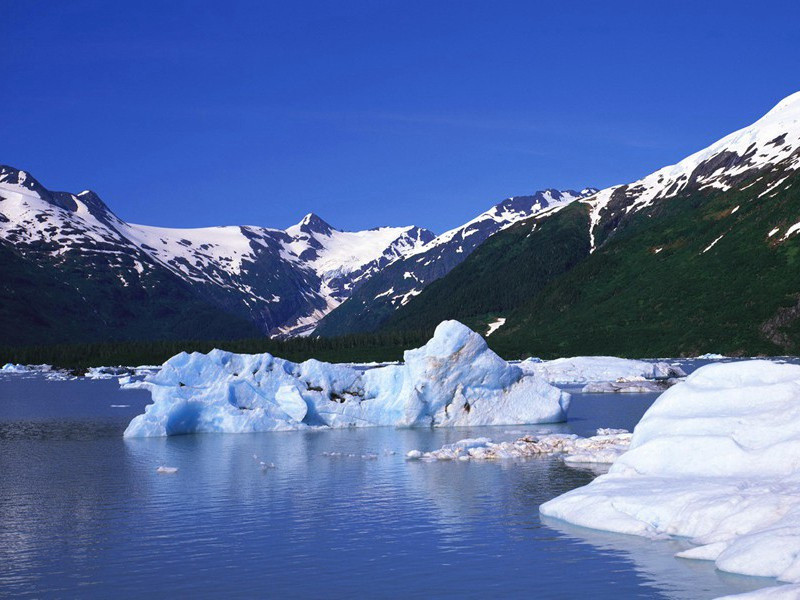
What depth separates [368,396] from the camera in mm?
79438

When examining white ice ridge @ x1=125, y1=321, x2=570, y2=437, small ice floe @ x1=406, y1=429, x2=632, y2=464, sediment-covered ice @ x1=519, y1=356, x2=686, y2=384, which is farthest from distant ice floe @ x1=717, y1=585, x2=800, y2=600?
sediment-covered ice @ x1=519, y1=356, x2=686, y2=384

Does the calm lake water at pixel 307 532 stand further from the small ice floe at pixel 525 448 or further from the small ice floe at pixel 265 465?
the small ice floe at pixel 525 448

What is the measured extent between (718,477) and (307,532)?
1620 centimetres

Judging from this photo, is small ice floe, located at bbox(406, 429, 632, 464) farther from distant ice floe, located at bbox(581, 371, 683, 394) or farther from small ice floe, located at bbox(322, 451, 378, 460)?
distant ice floe, located at bbox(581, 371, 683, 394)

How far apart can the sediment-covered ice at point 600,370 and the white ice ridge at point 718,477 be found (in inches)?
3647

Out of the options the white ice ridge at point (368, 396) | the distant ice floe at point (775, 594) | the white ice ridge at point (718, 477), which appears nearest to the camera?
the distant ice floe at point (775, 594)

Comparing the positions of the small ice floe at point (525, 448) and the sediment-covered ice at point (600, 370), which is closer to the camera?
the small ice floe at point (525, 448)

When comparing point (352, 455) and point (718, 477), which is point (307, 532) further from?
point (352, 455)

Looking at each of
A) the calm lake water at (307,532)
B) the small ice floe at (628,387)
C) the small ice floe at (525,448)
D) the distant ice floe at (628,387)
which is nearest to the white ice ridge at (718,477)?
the calm lake water at (307,532)

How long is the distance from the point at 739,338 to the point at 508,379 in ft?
423

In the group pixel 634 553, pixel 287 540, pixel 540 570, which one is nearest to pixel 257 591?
pixel 287 540

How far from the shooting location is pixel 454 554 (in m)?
31.1

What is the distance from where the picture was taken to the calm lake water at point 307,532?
89.7 ft

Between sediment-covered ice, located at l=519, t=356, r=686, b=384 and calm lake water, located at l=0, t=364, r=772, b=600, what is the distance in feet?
260
